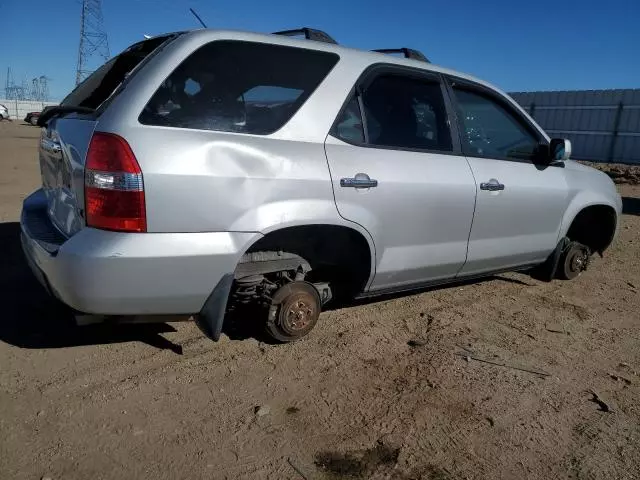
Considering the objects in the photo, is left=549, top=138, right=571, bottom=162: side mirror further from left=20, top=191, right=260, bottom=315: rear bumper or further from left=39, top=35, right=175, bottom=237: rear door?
left=39, top=35, right=175, bottom=237: rear door

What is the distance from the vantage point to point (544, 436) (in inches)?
94.9

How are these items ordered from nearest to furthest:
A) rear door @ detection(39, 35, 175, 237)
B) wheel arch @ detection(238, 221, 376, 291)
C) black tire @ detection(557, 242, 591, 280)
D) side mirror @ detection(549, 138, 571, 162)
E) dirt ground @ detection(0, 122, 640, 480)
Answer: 1. dirt ground @ detection(0, 122, 640, 480)
2. rear door @ detection(39, 35, 175, 237)
3. wheel arch @ detection(238, 221, 376, 291)
4. side mirror @ detection(549, 138, 571, 162)
5. black tire @ detection(557, 242, 591, 280)

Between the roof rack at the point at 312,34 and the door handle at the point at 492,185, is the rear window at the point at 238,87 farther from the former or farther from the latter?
the door handle at the point at 492,185

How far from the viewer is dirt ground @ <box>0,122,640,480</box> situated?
2.18 meters

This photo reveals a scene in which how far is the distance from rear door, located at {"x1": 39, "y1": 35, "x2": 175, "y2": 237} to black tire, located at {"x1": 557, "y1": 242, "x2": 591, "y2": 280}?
3.81 metres

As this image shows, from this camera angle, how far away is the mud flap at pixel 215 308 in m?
2.57

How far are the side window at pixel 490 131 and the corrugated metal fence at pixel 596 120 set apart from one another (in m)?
19.4

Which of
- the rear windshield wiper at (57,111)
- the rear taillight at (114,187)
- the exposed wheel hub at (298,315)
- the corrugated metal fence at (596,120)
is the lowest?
the exposed wheel hub at (298,315)

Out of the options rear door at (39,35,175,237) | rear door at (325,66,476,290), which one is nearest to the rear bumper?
rear door at (39,35,175,237)

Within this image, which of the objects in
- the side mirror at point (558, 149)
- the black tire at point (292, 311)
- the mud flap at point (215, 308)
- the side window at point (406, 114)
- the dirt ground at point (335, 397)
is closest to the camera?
the dirt ground at point (335, 397)

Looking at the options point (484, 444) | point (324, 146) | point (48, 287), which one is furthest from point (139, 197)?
point (484, 444)

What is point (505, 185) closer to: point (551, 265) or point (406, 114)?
point (406, 114)

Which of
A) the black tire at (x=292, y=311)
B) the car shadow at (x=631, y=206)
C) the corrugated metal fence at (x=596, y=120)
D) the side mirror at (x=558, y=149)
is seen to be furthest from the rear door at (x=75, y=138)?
the corrugated metal fence at (x=596, y=120)

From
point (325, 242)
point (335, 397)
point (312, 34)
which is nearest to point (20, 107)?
point (312, 34)
